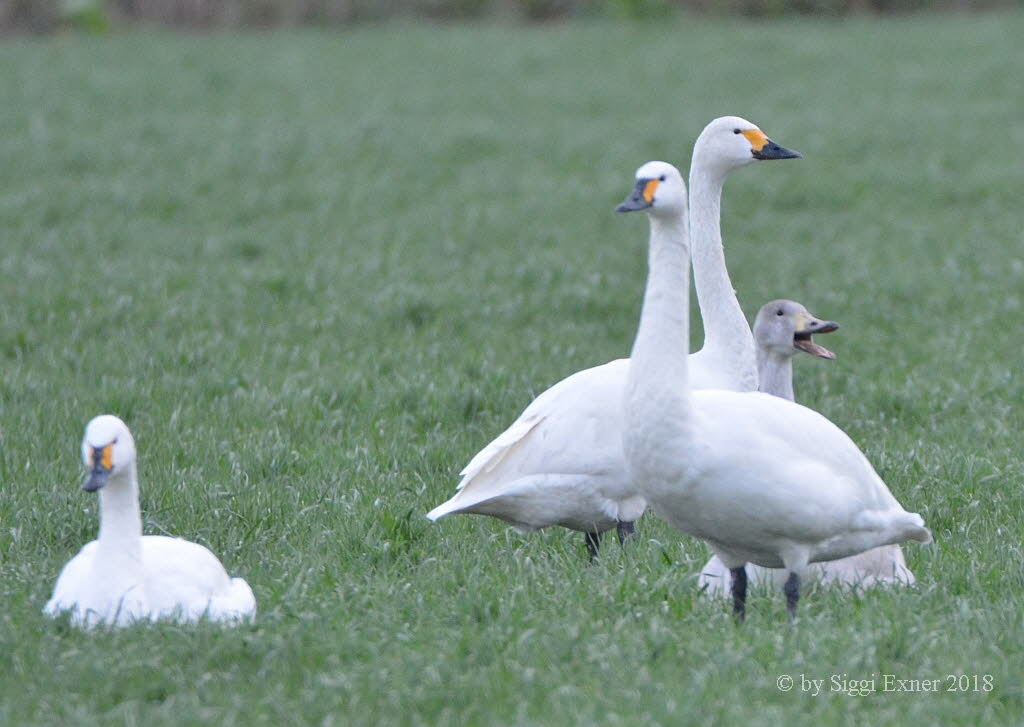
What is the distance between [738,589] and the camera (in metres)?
4.70

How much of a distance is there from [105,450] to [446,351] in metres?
4.29

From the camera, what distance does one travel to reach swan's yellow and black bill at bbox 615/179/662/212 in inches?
169

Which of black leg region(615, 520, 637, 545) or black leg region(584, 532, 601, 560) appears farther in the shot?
black leg region(584, 532, 601, 560)

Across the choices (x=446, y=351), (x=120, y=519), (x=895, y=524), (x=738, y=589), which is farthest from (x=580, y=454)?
(x=446, y=351)

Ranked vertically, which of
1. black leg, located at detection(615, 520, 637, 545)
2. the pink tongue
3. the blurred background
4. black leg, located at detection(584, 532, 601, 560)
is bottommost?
black leg, located at detection(584, 532, 601, 560)

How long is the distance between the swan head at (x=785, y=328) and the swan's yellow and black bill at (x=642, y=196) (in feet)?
7.00

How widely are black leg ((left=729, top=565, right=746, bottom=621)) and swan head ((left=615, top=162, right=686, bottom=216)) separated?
3.92ft

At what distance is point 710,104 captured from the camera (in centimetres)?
1848

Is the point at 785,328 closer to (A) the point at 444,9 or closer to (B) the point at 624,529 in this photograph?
(B) the point at 624,529

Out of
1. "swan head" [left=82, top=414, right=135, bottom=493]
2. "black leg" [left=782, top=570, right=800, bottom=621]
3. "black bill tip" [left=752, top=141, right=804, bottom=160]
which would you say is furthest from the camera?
"black bill tip" [left=752, top=141, right=804, bottom=160]

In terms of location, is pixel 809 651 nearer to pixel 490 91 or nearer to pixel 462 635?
pixel 462 635

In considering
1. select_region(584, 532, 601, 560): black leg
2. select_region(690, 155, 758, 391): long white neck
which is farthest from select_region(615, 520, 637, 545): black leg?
select_region(690, 155, 758, 391): long white neck

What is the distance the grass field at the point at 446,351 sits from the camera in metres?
4.00

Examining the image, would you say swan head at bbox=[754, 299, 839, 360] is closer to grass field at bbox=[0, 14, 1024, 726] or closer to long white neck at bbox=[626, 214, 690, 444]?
grass field at bbox=[0, 14, 1024, 726]
